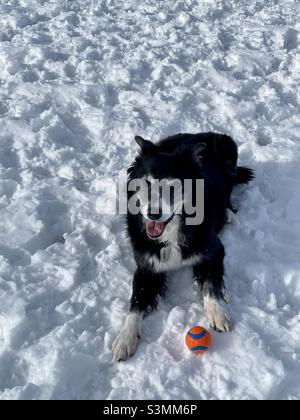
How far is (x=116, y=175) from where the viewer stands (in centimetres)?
491

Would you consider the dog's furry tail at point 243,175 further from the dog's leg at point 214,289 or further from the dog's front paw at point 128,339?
the dog's front paw at point 128,339

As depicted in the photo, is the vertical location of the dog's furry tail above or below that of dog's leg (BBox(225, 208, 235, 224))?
above

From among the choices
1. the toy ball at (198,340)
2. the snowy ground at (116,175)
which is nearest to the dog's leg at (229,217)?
the snowy ground at (116,175)

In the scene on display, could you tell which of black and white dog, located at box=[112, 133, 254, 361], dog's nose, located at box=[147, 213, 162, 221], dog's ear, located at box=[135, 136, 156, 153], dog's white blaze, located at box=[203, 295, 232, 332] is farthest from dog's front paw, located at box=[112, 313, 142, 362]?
dog's ear, located at box=[135, 136, 156, 153]

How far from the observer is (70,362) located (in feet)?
9.98

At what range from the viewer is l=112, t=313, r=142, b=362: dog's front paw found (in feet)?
10.3

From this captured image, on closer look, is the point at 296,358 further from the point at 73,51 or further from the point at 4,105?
the point at 73,51

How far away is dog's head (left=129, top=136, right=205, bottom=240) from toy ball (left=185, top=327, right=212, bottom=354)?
0.85 meters

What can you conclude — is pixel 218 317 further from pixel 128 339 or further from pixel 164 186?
pixel 164 186

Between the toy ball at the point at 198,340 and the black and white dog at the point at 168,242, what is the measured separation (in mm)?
176

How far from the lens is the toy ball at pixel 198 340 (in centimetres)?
312

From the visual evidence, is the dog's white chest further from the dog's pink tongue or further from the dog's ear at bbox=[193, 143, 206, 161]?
the dog's ear at bbox=[193, 143, 206, 161]

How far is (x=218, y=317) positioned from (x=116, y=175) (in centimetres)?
→ 231
